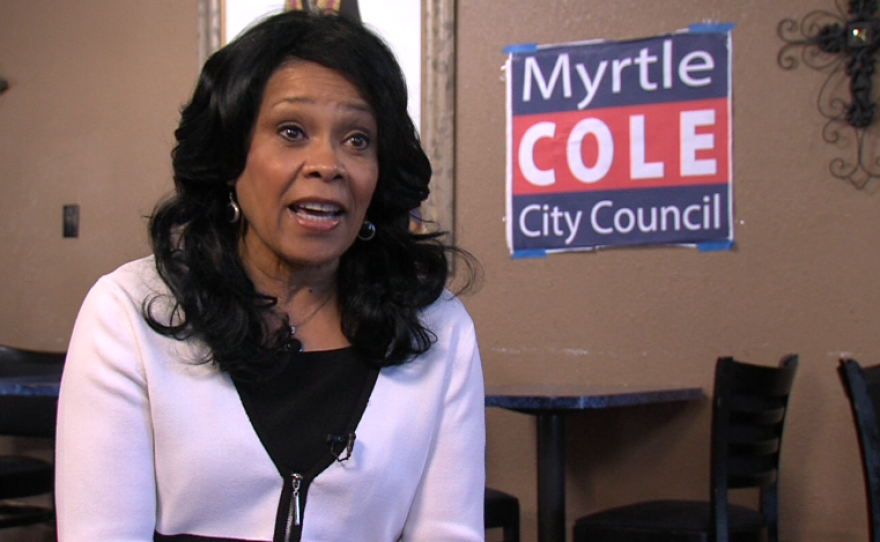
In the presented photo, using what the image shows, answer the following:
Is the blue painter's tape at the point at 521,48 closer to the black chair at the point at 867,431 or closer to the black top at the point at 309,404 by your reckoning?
the black chair at the point at 867,431

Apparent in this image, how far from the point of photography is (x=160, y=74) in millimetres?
4215

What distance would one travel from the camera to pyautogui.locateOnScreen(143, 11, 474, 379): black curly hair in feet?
4.40

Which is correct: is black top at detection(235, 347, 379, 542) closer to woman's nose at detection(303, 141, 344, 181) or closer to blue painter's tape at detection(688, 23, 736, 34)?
woman's nose at detection(303, 141, 344, 181)

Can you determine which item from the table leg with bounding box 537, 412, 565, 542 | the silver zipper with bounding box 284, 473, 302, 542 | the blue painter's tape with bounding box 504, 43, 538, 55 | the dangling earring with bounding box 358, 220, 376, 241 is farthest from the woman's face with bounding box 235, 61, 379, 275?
the blue painter's tape with bounding box 504, 43, 538, 55

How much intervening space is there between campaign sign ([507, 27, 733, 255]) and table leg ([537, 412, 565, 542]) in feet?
2.62

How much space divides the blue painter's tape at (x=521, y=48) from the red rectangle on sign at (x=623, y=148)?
234 mm

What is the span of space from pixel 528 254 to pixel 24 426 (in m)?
1.83

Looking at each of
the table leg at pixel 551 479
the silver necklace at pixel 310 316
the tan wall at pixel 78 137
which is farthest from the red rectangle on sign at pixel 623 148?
the silver necklace at pixel 310 316

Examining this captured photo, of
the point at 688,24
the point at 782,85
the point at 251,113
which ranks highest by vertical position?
the point at 688,24

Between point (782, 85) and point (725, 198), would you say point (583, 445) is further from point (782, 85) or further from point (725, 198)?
point (782, 85)

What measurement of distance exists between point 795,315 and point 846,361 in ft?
3.13

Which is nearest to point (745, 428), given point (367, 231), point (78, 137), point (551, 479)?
point (551, 479)

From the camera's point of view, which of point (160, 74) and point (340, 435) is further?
point (160, 74)

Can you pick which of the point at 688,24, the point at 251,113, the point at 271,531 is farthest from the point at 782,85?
the point at 271,531
